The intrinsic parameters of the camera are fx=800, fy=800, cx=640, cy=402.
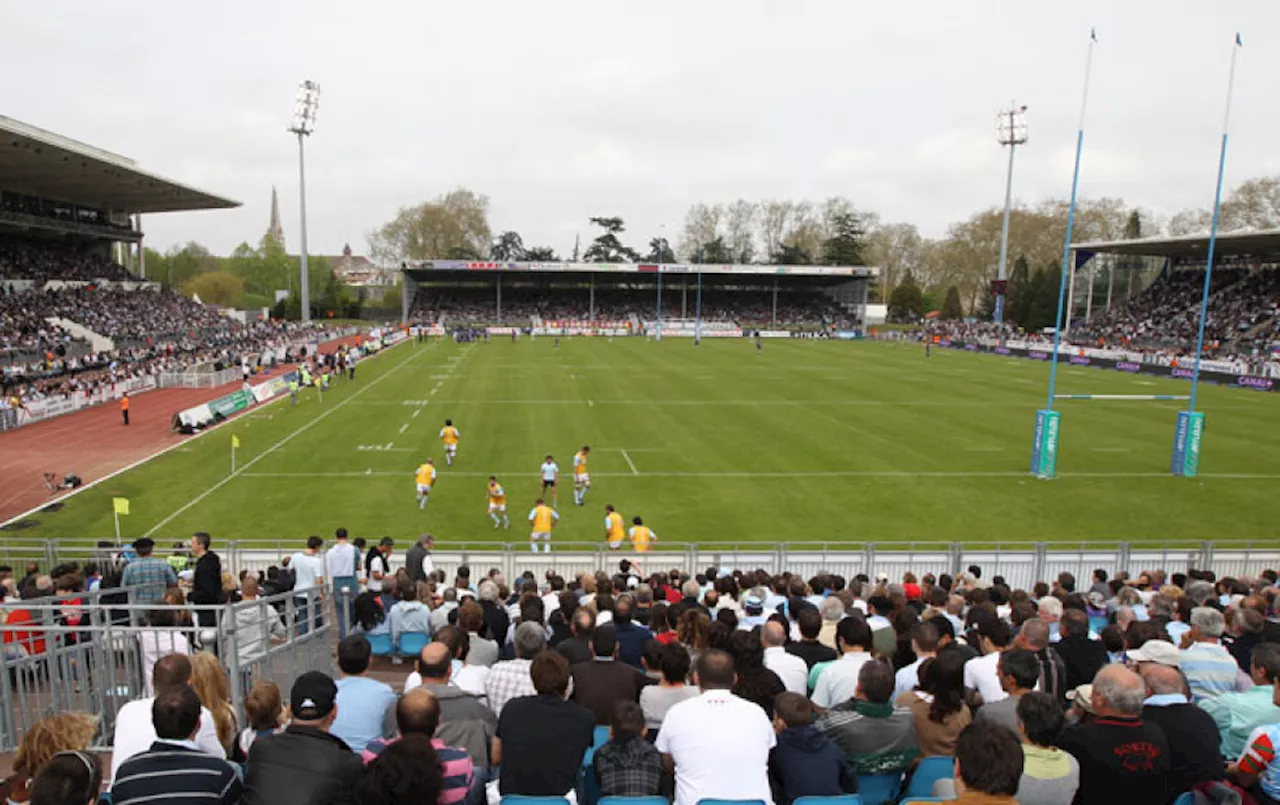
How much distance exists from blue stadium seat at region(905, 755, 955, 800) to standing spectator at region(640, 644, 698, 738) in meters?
1.46

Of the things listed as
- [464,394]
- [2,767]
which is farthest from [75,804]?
[464,394]

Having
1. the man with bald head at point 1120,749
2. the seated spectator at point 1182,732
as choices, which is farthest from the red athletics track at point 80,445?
the seated spectator at point 1182,732

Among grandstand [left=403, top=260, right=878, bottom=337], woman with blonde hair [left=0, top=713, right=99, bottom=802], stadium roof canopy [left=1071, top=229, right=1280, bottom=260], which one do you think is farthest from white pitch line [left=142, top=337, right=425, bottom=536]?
stadium roof canopy [left=1071, top=229, right=1280, bottom=260]

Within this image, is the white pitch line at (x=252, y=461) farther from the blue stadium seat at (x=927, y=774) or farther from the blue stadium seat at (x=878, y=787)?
the blue stadium seat at (x=927, y=774)

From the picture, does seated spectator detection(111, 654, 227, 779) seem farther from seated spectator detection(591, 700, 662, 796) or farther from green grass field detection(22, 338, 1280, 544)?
green grass field detection(22, 338, 1280, 544)

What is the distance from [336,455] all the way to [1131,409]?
35039mm

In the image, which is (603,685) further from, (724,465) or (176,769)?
(724,465)

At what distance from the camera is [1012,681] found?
5172 mm

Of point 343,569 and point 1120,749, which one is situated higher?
point 1120,749

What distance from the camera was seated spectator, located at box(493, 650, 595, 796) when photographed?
453 centimetres

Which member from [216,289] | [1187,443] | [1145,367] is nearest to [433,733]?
[1187,443]

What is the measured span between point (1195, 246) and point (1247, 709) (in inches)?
2869

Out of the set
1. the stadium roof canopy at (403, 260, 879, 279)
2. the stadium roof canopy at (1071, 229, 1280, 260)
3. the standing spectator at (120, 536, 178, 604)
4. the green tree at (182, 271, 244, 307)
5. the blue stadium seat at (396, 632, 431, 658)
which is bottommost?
the blue stadium seat at (396, 632, 431, 658)

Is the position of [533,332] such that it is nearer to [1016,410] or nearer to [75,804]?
[1016,410]
